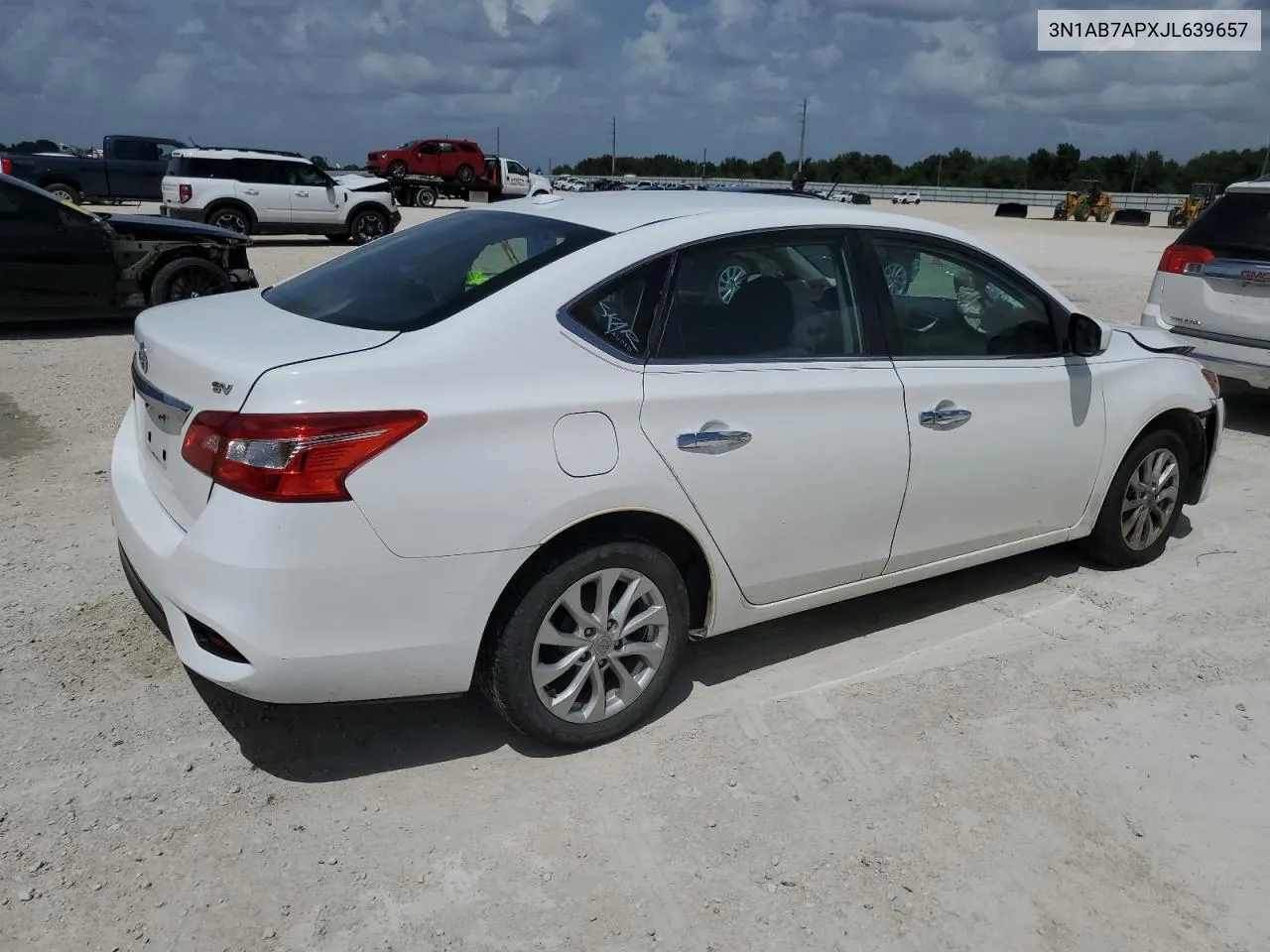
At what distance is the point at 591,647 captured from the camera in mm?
3215

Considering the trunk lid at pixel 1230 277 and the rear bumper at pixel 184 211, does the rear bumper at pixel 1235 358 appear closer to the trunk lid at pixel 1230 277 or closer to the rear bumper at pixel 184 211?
the trunk lid at pixel 1230 277

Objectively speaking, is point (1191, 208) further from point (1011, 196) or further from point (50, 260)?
point (50, 260)

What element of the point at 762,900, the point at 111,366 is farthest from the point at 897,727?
the point at 111,366

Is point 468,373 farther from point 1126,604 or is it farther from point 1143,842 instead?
point 1126,604

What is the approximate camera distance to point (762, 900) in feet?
8.84

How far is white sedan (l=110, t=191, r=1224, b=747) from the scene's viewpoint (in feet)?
8.96

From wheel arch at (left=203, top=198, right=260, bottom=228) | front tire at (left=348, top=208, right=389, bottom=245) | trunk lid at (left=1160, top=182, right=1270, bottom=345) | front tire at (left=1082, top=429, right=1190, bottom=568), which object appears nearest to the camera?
front tire at (left=1082, top=429, right=1190, bottom=568)

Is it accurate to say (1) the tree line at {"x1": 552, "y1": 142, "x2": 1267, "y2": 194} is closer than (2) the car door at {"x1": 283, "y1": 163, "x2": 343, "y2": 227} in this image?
No

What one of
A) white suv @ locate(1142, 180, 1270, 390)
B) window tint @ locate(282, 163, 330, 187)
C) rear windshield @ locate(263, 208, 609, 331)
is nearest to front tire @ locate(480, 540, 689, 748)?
rear windshield @ locate(263, 208, 609, 331)

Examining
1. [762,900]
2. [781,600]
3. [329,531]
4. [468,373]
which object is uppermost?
[468,373]

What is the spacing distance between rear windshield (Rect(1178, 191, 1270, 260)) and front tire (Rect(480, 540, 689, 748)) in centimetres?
598

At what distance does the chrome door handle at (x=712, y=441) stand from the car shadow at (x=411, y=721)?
0.97 metres

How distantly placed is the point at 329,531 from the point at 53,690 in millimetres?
1563

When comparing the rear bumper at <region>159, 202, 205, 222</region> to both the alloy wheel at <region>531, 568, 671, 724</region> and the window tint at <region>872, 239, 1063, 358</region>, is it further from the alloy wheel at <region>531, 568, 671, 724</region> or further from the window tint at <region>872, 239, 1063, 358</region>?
the alloy wheel at <region>531, 568, 671, 724</region>
